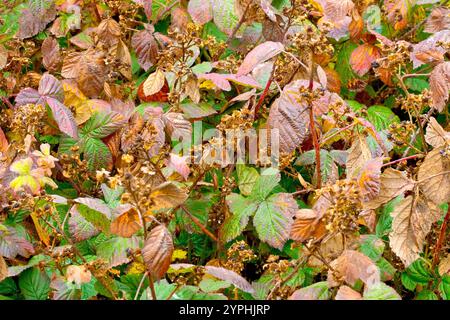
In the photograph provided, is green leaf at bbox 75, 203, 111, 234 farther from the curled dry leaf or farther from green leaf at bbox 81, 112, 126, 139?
green leaf at bbox 81, 112, 126, 139

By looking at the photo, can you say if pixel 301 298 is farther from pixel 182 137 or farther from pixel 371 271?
pixel 182 137

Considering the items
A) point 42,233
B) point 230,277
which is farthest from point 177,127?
point 230,277

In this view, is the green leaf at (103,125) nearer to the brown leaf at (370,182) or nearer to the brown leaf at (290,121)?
the brown leaf at (290,121)

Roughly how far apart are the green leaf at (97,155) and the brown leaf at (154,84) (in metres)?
0.20

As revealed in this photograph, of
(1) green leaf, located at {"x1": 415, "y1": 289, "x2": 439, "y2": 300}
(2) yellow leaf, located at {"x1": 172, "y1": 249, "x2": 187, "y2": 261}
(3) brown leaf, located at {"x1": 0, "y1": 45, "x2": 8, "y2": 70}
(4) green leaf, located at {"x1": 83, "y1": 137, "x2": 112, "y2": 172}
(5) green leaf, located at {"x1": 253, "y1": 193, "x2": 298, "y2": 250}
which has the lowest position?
(1) green leaf, located at {"x1": 415, "y1": 289, "x2": 439, "y2": 300}

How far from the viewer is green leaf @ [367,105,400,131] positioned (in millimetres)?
2238

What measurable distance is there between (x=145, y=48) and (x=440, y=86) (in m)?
0.93

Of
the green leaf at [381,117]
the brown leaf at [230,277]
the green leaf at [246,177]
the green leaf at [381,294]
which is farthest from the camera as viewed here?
the green leaf at [381,117]

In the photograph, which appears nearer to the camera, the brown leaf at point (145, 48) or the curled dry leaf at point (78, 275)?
the curled dry leaf at point (78, 275)

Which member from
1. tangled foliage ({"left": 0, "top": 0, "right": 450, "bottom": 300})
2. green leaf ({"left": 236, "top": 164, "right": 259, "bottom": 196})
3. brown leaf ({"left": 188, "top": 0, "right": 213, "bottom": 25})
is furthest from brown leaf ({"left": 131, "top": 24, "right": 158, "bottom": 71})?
green leaf ({"left": 236, "top": 164, "right": 259, "bottom": 196})

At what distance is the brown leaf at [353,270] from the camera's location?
1.50 metres

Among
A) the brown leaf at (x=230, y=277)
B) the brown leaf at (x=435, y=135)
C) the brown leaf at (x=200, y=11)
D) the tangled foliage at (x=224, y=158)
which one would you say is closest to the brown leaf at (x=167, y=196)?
the tangled foliage at (x=224, y=158)

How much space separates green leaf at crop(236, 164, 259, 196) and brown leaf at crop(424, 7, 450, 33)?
78 centimetres

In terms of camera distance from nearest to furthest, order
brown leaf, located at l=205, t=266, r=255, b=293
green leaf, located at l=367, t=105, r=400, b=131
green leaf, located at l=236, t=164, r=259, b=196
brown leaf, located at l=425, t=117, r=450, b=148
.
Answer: brown leaf, located at l=205, t=266, r=255, b=293 < brown leaf, located at l=425, t=117, r=450, b=148 < green leaf, located at l=236, t=164, r=259, b=196 < green leaf, located at l=367, t=105, r=400, b=131
